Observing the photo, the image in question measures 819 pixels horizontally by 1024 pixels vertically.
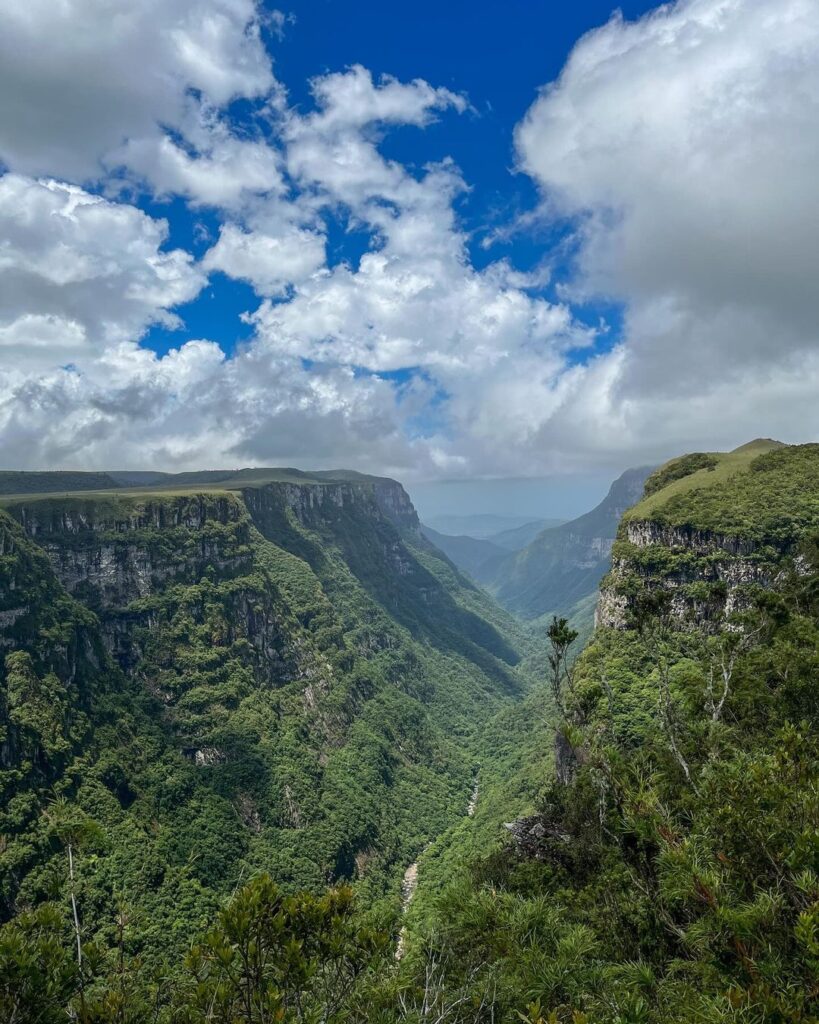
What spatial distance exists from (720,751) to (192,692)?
10693 cm

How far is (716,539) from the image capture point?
79.2 meters

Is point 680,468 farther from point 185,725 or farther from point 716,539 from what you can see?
point 185,725

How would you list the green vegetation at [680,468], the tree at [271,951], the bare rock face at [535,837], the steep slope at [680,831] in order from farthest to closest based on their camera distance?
the green vegetation at [680,468] → the bare rock face at [535,837] → the steep slope at [680,831] → the tree at [271,951]

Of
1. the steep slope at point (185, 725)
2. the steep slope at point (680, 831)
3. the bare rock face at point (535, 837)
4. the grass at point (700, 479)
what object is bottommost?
the steep slope at point (185, 725)

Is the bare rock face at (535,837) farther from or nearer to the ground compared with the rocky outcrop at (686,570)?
nearer to the ground

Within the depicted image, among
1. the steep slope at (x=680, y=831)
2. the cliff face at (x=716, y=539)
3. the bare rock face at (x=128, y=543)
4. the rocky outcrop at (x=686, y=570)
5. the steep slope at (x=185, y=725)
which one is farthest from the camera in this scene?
the bare rock face at (x=128, y=543)

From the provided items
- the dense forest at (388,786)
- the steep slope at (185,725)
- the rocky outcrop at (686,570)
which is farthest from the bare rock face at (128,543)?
the rocky outcrop at (686,570)

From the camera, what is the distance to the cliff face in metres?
74.1

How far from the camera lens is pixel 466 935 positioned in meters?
21.9

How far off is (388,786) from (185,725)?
44688 mm

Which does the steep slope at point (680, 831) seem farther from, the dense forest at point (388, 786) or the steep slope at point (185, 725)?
the steep slope at point (185, 725)

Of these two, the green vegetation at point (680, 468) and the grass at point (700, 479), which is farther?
the green vegetation at point (680, 468)

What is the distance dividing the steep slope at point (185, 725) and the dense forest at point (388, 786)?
589 mm

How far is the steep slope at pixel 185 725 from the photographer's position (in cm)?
7619
